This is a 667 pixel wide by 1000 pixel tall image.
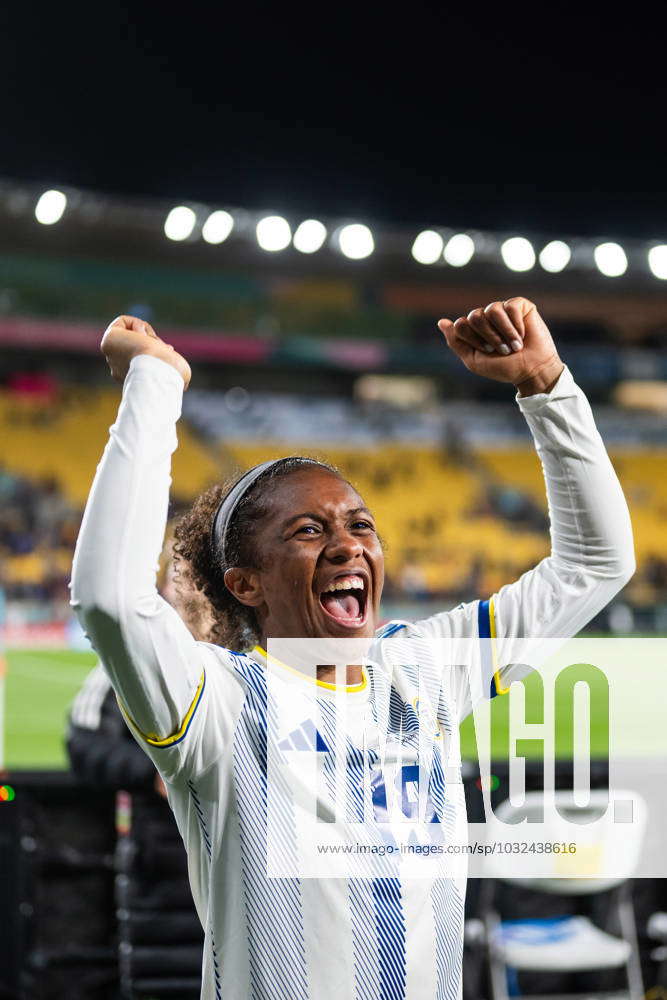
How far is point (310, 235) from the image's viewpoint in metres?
20.3

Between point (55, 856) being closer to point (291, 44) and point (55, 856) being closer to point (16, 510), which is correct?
point (291, 44)

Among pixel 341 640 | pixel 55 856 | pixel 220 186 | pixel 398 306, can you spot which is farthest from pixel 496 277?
pixel 341 640

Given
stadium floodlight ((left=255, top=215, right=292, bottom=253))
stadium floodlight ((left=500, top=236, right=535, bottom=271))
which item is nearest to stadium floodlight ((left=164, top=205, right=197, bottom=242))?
stadium floodlight ((left=255, top=215, right=292, bottom=253))

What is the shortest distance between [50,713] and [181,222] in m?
10.6

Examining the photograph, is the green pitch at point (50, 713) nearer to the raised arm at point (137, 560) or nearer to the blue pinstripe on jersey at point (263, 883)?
the blue pinstripe on jersey at point (263, 883)

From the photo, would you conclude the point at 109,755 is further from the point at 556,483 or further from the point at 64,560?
the point at 64,560

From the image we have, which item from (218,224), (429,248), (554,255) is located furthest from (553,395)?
(429,248)

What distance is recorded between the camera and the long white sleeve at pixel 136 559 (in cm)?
138

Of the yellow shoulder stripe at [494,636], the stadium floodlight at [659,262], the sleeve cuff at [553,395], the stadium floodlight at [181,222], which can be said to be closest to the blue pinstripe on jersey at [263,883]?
the yellow shoulder stripe at [494,636]

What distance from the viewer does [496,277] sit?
32.8 metres

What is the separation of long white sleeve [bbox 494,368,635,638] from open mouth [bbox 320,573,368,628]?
0.31m

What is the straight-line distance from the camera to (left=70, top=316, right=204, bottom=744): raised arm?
1.38m

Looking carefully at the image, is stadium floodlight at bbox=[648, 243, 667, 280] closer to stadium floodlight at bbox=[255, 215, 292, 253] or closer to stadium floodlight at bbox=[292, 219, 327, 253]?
stadium floodlight at bbox=[292, 219, 327, 253]

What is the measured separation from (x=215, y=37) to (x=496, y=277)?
682 inches
